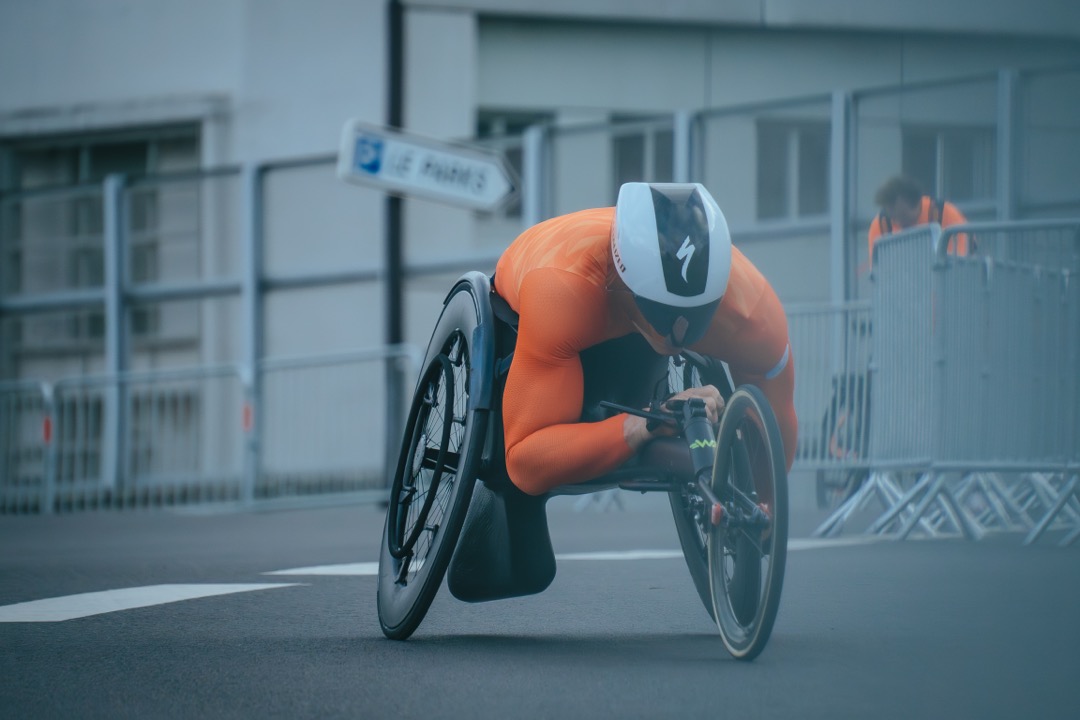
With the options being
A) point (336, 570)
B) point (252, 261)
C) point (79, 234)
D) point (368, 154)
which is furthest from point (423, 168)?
point (79, 234)

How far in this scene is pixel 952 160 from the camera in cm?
1399

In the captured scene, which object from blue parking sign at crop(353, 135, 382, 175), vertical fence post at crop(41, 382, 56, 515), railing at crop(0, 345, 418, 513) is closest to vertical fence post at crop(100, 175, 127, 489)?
railing at crop(0, 345, 418, 513)

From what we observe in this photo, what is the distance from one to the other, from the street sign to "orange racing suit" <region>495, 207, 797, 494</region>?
9015mm

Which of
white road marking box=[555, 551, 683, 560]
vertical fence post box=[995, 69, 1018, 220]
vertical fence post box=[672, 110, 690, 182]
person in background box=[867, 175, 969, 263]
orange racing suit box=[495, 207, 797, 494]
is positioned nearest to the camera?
orange racing suit box=[495, 207, 797, 494]

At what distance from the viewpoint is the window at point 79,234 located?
20.9 m

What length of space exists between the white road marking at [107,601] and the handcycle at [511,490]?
4.34 feet

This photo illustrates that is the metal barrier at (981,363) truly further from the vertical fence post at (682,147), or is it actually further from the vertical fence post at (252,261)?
the vertical fence post at (252,261)

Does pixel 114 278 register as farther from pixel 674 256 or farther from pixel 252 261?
pixel 674 256

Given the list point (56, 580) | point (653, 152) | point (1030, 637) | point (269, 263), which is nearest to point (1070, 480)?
point (1030, 637)

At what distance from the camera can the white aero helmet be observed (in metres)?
4.75

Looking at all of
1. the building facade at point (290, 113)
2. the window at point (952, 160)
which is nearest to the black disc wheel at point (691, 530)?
the window at point (952, 160)

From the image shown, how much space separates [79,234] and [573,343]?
17214 millimetres

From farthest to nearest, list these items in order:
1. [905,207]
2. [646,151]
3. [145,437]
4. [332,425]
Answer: [145,437], [332,425], [646,151], [905,207]

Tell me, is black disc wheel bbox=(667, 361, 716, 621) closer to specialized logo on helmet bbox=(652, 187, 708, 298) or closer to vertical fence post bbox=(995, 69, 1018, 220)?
specialized logo on helmet bbox=(652, 187, 708, 298)
